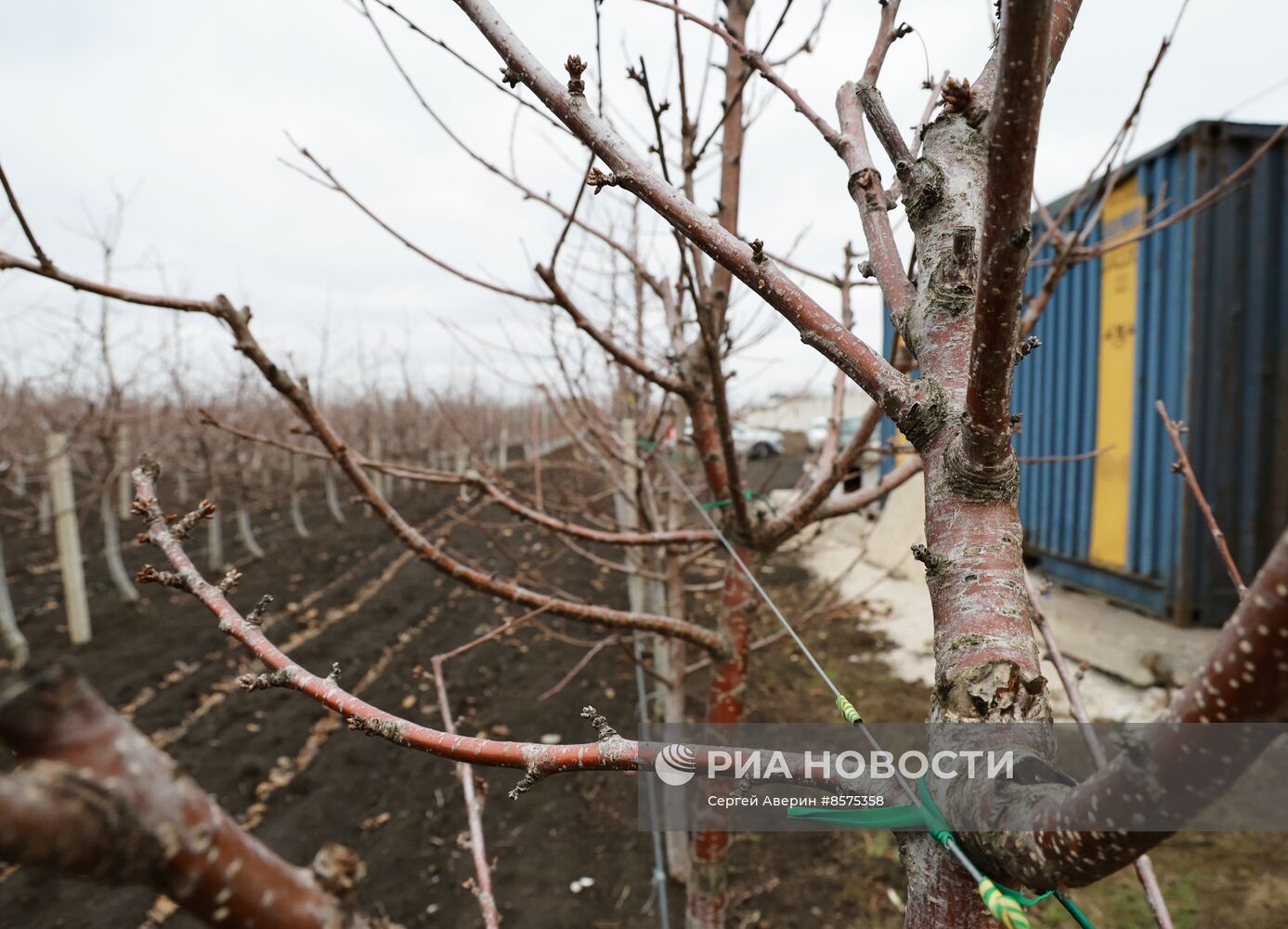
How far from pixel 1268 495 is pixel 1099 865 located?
5.93 metres

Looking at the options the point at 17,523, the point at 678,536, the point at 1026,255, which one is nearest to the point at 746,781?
the point at 1026,255

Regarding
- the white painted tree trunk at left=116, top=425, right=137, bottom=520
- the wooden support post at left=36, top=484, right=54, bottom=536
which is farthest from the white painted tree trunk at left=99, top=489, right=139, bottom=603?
the wooden support post at left=36, top=484, right=54, bottom=536

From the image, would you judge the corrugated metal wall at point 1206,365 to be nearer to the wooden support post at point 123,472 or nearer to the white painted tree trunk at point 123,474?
the wooden support post at point 123,472

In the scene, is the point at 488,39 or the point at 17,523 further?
the point at 17,523

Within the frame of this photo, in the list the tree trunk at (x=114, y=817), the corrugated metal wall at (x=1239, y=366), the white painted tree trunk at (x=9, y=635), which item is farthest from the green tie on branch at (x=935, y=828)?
the white painted tree trunk at (x=9, y=635)

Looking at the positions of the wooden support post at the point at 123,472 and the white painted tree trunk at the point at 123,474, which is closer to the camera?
the wooden support post at the point at 123,472

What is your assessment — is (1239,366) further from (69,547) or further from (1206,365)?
(69,547)

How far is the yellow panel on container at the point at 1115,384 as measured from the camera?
213 inches

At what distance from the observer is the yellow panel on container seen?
17.8ft

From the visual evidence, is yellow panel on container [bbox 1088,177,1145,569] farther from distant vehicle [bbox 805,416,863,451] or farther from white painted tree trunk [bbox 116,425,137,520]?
white painted tree trunk [bbox 116,425,137,520]

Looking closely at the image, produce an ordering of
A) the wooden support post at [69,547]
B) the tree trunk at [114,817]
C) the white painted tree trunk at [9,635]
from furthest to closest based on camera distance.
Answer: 1. the wooden support post at [69,547]
2. the white painted tree trunk at [9,635]
3. the tree trunk at [114,817]

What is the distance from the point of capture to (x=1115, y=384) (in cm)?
565

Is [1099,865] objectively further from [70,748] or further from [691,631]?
[691,631]

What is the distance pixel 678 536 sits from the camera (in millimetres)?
1940
